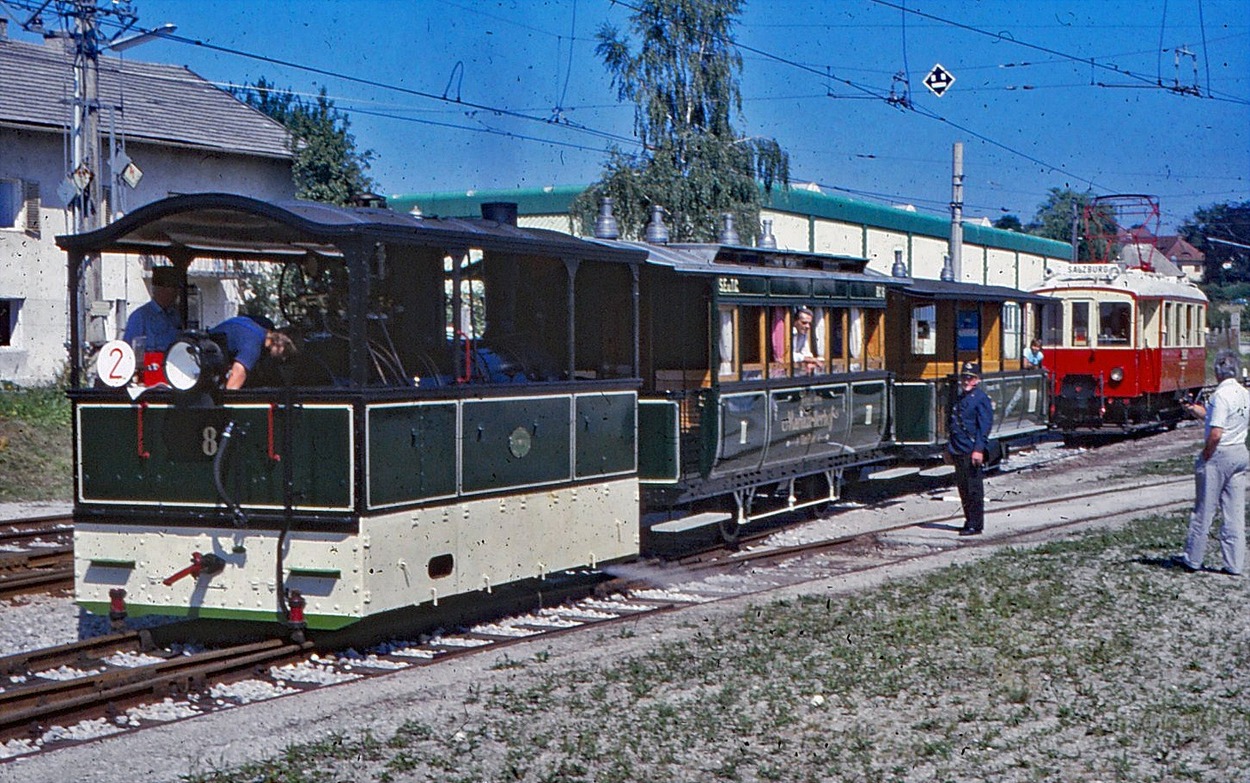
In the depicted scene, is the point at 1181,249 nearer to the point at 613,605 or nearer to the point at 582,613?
the point at 613,605

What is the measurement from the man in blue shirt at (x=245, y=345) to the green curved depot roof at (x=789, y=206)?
87.2ft

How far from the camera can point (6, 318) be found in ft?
103

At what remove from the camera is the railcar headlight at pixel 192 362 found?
8906 millimetres

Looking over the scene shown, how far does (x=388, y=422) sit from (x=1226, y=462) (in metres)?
6.57

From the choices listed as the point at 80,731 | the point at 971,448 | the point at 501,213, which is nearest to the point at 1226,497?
the point at 971,448

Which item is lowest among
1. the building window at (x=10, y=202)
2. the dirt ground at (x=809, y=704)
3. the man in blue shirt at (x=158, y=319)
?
the dirt ground at (x=809, y=704)

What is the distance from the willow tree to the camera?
3525 cm

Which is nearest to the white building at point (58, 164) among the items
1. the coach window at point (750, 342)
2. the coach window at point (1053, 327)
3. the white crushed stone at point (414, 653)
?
the coach window at point (750, 342)

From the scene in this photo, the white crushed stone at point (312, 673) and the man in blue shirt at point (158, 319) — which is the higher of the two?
the man in blue shirt at point (158, 319)

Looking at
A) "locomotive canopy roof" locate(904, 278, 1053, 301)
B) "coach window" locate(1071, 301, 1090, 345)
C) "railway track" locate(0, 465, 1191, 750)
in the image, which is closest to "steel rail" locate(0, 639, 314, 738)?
"railway track" locate(0, 465, 1191, 750)

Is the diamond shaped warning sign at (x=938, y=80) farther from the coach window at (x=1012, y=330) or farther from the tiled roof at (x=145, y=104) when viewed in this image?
the tiled roof at (x=145, y=104)

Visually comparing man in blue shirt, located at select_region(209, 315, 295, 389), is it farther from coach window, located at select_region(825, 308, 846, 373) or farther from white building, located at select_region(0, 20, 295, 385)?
white building, located at select_region(0, 20, 295, 385)

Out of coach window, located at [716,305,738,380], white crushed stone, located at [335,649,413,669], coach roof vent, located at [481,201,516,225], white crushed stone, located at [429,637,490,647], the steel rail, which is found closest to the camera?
the steel rail

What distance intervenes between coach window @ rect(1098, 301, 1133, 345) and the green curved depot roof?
12.2 metres
